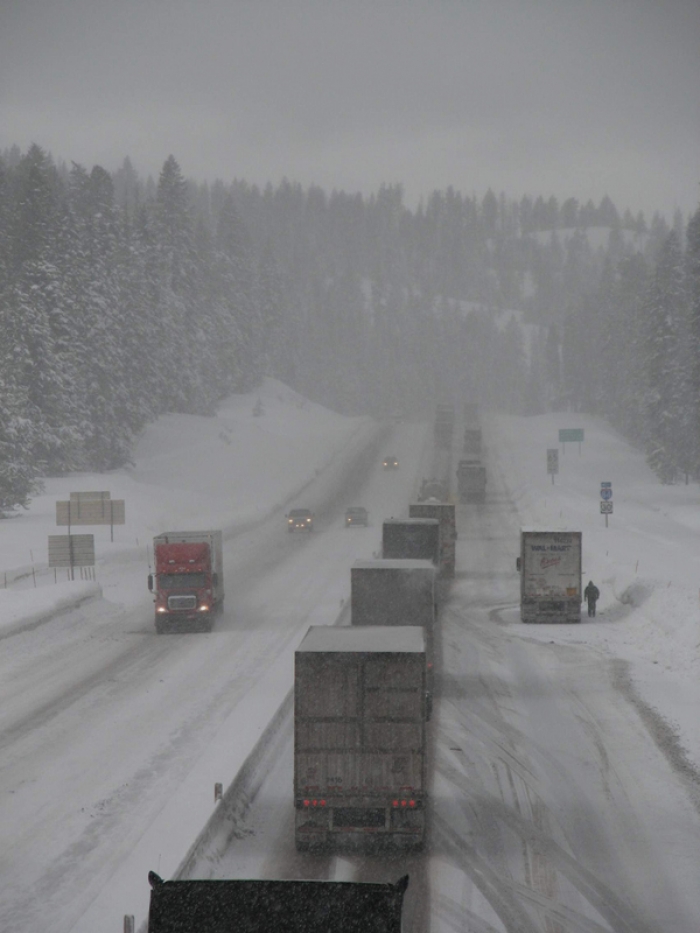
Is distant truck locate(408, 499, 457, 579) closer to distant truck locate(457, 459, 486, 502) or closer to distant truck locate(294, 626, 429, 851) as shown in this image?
distant truck locate(457, 459, 486, 502)

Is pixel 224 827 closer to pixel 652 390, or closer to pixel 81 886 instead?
pixel 81 886

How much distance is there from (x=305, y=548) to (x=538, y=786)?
39.3 metres

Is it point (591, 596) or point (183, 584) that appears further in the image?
point (591, 596)

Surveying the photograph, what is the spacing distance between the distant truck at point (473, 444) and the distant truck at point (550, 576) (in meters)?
61.1

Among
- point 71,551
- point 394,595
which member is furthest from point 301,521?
point 394,595

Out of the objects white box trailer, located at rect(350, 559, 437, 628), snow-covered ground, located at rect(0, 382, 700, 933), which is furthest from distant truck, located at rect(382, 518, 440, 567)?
white box trailer, located at rect(350, 559, 437, 628)

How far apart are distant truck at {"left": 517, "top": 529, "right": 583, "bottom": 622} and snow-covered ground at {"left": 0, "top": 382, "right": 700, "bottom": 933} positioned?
40.5 inches

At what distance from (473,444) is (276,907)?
95615 millimetres

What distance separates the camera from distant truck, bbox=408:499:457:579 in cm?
4494

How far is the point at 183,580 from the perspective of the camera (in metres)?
33.9

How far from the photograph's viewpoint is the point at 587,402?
146125 mm

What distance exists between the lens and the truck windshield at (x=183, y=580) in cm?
3381

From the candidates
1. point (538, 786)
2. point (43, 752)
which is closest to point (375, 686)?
point (538, 786)

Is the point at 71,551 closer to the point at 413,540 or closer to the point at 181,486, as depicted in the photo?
the point at 413,540
